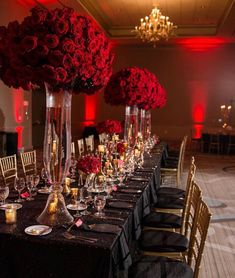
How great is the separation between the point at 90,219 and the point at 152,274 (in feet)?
1.68

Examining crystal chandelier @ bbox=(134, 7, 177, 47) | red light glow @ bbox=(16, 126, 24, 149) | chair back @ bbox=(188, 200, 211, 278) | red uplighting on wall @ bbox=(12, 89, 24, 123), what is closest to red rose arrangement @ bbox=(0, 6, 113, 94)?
chair back @ bbox=(188, 200, 211, 278)

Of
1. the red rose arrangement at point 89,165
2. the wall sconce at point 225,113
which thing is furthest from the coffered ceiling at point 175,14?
the red rose arrangement at point 89,165

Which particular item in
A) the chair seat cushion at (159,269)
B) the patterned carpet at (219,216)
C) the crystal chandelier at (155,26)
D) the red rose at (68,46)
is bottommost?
the patterned carpet at (219,216)

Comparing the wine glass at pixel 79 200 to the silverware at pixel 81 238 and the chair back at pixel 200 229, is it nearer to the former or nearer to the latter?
the silverware at pixel 81 238

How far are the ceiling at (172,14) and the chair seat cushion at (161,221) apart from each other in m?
6.58

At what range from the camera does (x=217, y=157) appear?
11016mm

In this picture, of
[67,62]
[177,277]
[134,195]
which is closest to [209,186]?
[134,195]

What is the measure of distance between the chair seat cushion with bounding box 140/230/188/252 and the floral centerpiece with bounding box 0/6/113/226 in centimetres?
74

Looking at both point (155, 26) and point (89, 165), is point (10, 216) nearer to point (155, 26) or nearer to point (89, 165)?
point (89, 165)

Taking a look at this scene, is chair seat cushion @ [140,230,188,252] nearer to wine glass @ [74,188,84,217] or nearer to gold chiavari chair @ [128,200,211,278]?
gold chiavari chair @ [128,200,211,278]

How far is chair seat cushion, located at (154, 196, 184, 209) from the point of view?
3.62 m

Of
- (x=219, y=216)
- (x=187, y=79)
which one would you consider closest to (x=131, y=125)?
(x=219, y=216)

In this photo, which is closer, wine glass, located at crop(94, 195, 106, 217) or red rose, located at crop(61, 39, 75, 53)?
red rose, located at crop(61, 39, 75, 53)

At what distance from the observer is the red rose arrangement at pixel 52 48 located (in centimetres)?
193
